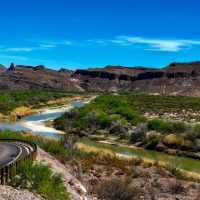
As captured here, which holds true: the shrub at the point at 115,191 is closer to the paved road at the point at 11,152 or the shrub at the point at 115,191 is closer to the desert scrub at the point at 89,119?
the paved road at the point at 11,152

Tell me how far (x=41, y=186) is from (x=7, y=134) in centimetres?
1856

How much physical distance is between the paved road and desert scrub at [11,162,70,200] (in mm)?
2399

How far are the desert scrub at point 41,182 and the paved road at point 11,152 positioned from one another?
2399 mm

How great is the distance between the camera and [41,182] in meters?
20.5

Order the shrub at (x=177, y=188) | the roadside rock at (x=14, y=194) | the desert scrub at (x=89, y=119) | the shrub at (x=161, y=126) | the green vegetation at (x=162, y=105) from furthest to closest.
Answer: the green vegetation at (x=162, y=105)
the desert scrub at (x=89, y=119)
the shrub at (x=161, y=126)
the shrub at (x=177, y=188)
the roadside rock at (x=14, y=194)

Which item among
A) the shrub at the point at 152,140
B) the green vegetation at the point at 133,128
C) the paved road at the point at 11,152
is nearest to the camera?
the paved road at the point at 11,152

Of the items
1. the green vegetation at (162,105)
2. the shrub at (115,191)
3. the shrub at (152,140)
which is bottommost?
the shrub at (152,140)

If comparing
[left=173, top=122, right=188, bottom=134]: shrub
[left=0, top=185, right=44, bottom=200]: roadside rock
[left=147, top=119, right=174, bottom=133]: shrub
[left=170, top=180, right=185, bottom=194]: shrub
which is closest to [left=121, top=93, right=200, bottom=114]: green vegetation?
[left=147, top=119, right=174, bottom=133]: shrub

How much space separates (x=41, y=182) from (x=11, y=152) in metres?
7.35

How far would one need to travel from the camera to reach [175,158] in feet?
136

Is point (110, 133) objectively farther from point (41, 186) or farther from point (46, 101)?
point (46, 101)

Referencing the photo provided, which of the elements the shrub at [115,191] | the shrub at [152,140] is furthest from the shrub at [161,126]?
the shrub at [115,191]

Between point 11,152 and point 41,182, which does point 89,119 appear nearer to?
point 11,152

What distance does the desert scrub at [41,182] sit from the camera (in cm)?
→ 1978
